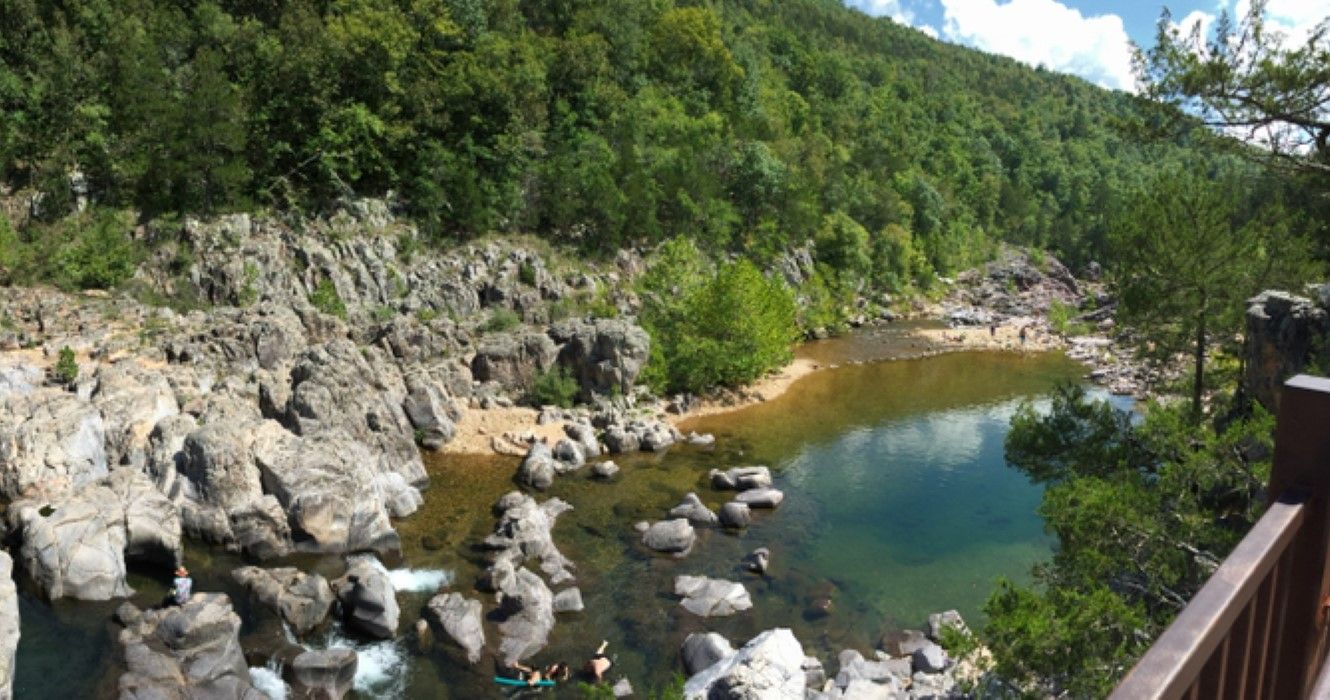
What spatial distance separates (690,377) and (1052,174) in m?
85.6

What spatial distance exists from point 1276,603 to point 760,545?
2124 centimetres

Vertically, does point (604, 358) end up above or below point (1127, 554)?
below

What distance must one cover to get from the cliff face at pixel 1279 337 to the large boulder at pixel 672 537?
1411 centimetres

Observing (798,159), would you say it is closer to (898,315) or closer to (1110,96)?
(898,315)

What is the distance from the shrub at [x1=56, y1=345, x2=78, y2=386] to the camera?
24.4 metres

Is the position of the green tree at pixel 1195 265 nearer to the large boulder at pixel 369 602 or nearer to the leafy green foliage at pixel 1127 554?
the leafy green foliage at pixel 1127 554

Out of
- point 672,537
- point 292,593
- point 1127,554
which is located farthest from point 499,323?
point 1127,554

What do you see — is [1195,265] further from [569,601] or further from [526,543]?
[526,543]

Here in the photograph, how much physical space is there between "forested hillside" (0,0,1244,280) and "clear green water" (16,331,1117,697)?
12.1m

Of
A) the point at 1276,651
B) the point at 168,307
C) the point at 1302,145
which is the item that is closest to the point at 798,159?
the point at 168,307

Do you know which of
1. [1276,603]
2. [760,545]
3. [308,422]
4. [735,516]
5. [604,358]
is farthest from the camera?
[604,358]

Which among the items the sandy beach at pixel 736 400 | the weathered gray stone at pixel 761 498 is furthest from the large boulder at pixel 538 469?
the weathered gray stone at pixel 761 498

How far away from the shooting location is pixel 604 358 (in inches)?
1359

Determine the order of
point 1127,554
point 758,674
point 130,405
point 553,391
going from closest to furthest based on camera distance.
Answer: point 1127,554, point 758,674, point 130,405, point 553,391
